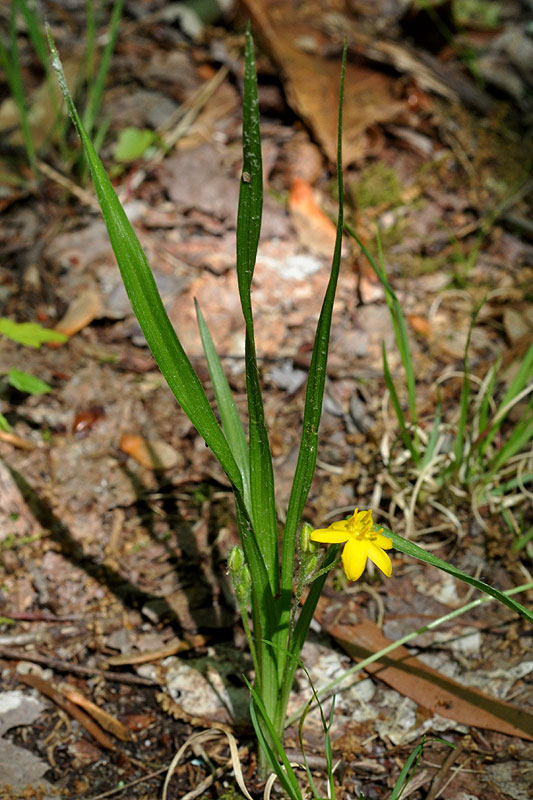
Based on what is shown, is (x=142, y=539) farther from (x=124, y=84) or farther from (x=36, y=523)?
(x=124, y=84)

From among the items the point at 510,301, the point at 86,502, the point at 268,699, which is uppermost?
the point at 510,301

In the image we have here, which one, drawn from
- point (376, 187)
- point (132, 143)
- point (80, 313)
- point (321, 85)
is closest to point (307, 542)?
point (80, 313)

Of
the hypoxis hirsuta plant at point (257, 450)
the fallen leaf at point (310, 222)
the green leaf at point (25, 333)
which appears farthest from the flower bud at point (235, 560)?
the fallen leaf at point (310, 222)

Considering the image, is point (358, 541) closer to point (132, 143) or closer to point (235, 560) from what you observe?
point (235, 560)

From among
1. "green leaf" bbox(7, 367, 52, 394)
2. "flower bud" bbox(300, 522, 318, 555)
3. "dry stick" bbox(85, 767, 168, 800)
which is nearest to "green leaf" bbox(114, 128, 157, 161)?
"green leaf" bbox(7, 367, 52, 394)

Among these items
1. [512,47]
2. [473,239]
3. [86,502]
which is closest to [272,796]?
[86,502]

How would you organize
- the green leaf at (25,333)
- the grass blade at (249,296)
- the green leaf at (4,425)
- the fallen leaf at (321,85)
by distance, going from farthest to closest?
the fallen leaf at (321,85), the green leaf at (25,333), the green leaf at (4,425), the grass blade at (249,296)

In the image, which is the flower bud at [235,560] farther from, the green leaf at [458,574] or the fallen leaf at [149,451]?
the fallen leaf at [149,451]

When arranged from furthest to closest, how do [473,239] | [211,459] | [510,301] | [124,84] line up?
[124,84] < [473,239] < [510,301] < [211,459]
